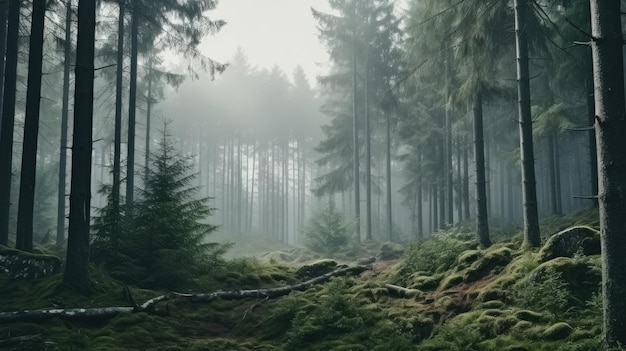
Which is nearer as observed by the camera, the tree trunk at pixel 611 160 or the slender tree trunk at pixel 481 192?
the tree trunk at pixel 611 160

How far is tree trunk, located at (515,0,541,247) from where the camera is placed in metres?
11.7

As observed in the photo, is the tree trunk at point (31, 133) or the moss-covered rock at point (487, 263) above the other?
the tree trunk at point (31, 133)

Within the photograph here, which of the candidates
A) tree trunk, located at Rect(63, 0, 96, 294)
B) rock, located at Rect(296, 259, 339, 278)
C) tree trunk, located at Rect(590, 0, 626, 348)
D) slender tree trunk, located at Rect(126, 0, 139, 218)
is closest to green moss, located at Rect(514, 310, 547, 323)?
tree trunk, located at Rect(590, 0, 626, 348)

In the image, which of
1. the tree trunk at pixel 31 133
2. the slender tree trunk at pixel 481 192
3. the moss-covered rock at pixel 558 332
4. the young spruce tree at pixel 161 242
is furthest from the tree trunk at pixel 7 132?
the slender tree trunk at pixel 481 192

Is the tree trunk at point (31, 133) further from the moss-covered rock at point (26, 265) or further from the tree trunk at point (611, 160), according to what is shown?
the tree trunk at point (611, 160)

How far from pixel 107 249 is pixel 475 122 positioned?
489 inches

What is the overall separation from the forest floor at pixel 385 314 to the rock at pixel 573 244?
0.09 feet

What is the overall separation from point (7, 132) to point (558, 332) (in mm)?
14172

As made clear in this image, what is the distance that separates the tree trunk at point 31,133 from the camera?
11.9m

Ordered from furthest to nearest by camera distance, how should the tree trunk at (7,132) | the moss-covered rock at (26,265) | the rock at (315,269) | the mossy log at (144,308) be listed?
the rock at (315,269)
the tree trunk at (7,132)
the moss-covered rock at (26,265)
the mossy log at (144,308)

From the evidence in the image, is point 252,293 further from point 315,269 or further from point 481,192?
point 481,192

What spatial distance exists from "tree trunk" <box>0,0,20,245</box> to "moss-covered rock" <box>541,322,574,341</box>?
1354 cm

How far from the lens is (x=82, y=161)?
10.1 meters

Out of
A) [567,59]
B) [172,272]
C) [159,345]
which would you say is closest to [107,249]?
[172,272]
